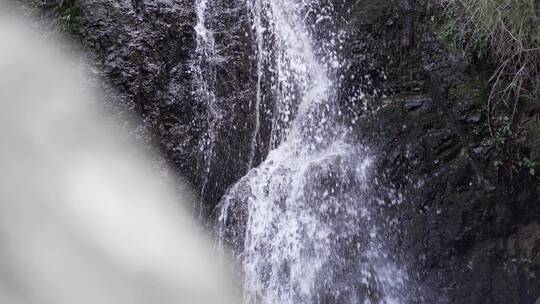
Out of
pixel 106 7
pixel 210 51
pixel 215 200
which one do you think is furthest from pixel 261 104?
pixel 106 7

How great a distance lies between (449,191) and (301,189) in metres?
1.28

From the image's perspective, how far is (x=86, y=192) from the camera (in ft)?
13.7

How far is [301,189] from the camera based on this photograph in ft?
14.7

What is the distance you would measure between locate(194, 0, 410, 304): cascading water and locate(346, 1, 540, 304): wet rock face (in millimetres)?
238

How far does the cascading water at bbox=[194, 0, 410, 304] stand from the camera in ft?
14.0

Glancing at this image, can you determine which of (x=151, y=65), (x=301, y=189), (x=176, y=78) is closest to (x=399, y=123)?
(x=301, y=189)

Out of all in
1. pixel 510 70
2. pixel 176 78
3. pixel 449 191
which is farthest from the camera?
pixel 176 78

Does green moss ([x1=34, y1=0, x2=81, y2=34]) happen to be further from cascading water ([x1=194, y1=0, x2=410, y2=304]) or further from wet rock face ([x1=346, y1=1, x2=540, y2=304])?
wet rock face ([x1=346, y1=1, x2=540, y2=304])

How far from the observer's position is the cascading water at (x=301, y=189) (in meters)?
4.27

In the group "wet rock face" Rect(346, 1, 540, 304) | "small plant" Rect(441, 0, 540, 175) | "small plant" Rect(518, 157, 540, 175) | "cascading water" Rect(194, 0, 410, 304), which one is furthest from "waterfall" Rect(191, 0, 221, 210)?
"small plant" Rect(518, 157, 540, 175)

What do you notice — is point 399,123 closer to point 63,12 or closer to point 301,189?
point 301,189

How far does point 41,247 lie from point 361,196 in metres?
2.78

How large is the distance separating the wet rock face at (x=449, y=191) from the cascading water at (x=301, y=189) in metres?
0.24

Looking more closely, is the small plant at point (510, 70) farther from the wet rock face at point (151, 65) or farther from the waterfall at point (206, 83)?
the wet rock face at point (151, 65)
